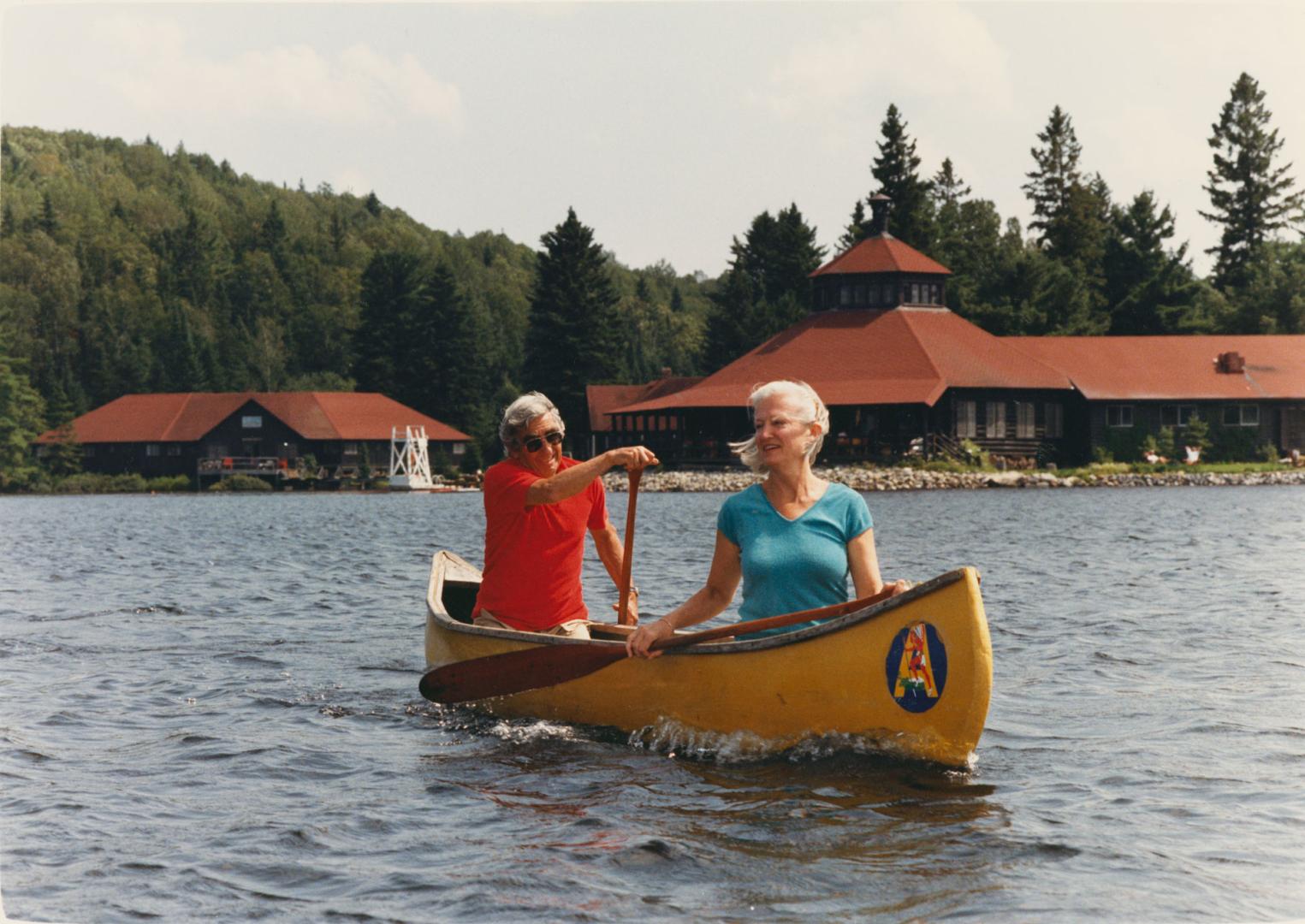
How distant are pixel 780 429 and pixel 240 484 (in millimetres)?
74493

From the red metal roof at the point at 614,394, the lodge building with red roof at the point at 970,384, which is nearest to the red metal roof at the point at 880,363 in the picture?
the lodge building with red roof at the point at 970,384

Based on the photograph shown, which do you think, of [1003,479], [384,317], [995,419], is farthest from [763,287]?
[1003,479]

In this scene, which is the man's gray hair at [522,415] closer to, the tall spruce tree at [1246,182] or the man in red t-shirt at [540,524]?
the man in red t-shirt at [540,524]

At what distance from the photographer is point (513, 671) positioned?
9.90m

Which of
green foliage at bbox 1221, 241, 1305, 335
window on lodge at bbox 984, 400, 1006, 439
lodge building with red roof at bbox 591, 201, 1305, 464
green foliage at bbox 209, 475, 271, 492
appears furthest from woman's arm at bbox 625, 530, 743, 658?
green foliage at bbox 1221, 241, 1305, 335

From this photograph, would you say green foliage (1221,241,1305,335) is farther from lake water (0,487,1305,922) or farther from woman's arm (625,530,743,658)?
woman's arm (625,530,743,658)

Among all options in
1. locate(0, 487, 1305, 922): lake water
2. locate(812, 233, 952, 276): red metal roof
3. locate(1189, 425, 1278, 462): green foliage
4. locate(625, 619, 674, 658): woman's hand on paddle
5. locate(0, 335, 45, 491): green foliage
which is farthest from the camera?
locate(0, 335, 45, 491): green foliage

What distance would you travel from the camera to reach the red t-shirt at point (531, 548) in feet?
30.6

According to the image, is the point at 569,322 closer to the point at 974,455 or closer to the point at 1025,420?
the point at 1025,420

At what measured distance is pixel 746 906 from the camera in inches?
251

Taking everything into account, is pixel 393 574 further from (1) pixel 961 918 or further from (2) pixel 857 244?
(2) pixel 857 244

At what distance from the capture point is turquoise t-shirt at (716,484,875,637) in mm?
7723

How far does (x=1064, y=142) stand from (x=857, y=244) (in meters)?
33.6

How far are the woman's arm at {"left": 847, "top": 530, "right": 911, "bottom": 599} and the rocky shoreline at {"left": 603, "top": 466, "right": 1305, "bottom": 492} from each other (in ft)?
156
